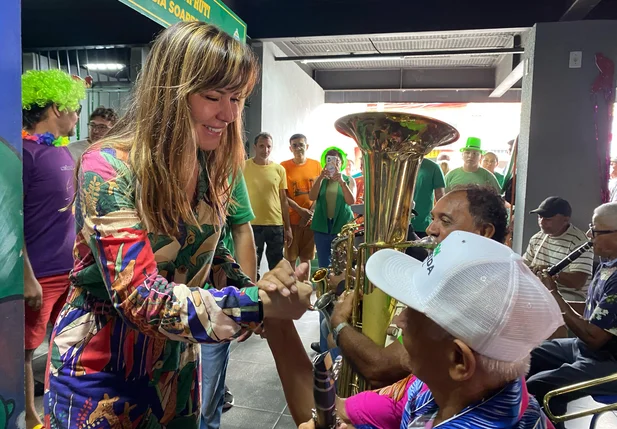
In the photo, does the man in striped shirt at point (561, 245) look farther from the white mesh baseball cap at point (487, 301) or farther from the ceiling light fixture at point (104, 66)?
the ceiling light fixture at point (104, 66)

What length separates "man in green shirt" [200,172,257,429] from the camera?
1868 millimetres

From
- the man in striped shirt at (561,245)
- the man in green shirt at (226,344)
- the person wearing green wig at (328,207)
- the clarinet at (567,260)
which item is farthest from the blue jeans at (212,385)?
the person wearing green wig at (328,207)

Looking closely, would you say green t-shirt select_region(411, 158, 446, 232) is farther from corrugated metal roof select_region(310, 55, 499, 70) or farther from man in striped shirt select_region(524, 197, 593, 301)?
corrugated metal roof select_region(310, 55, 499, 70)

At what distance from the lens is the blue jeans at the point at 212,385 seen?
2428mm

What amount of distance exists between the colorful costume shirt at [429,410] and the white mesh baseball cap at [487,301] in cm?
10

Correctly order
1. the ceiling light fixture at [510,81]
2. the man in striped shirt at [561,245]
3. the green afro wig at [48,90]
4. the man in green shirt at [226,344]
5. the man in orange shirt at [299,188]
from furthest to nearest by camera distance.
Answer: the ceiling light fixture at [510,81] < the man in orange shirt at [299,188] < the man in striped shirt at [561,245] < the green afro wig at [48,90] < the man in green shirt at [226,344]

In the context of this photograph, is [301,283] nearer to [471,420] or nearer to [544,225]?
[471,420]

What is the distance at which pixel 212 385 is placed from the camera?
95.6 inches

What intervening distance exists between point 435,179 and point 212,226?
3.96 meters

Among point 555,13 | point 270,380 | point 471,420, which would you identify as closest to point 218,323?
point 471,420

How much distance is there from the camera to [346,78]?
34.8 feet

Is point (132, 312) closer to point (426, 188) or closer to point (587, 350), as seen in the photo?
point (587, 350)

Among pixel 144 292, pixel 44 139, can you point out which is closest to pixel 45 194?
pixel 44 139

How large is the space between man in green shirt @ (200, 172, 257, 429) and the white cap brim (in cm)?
65
